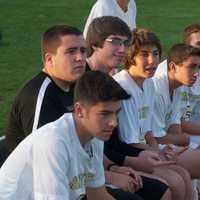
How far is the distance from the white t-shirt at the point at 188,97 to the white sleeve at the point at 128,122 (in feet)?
2.39

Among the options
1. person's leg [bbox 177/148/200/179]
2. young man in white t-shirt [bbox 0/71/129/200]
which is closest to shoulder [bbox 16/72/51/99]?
young man in white t-shirt [bbox 0/71/129/200]

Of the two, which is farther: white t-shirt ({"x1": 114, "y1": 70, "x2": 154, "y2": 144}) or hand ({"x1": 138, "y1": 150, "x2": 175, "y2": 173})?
white t-shirt ({"x1": 114, "y1": 70, "x2": 154, "y2": 144})

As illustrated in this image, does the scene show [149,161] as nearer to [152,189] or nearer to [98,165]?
[152,189]

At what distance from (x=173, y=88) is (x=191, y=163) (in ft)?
2.26

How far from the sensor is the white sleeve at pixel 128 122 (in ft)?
14.8

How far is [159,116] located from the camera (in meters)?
5.07

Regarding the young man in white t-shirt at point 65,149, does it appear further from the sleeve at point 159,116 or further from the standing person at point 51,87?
the sleeve at point 159,116

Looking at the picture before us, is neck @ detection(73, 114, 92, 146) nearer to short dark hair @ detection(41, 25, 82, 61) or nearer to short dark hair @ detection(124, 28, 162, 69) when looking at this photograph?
short dark hair @ detection(41, 25, 82, 61)

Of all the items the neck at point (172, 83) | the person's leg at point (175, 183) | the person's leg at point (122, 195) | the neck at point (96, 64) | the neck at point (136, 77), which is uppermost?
the neck at point (96, 64)

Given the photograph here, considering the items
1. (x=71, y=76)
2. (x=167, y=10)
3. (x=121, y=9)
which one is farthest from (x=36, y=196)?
(x=167, y=10)

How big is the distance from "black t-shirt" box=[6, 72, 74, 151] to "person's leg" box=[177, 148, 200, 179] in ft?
3.93

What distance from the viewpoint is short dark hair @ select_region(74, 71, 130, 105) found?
10.5 feet

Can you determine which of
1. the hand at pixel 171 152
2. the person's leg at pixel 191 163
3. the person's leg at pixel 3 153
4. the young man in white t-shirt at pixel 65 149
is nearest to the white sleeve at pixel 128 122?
the hand at pixel 171 152

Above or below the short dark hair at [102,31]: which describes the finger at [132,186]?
below
